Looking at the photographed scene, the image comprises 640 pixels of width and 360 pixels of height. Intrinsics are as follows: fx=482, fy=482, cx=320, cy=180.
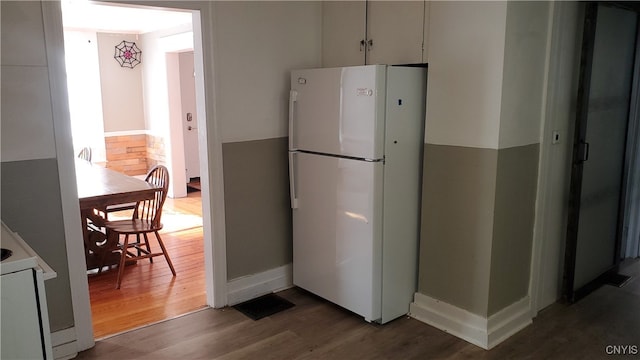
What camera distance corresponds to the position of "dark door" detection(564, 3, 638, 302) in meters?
3.09

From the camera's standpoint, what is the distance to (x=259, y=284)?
3.46m

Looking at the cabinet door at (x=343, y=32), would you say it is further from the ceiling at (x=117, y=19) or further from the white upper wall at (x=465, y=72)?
the ceiling at (x=117, y=19)

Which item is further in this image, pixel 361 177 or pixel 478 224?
pixel 361 177

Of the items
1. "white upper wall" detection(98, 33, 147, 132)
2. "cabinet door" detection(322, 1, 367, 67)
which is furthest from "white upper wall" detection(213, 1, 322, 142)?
"white upper wall" detection(98, 33, 147, 132)

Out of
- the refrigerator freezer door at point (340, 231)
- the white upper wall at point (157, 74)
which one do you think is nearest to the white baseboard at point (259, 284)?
the refrigerator freezer door at point (340, 231)

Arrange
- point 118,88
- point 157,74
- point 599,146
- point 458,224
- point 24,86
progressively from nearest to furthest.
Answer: point 24,86 → point 458,224 → point 599,146 → point 157,74 → point 118,88

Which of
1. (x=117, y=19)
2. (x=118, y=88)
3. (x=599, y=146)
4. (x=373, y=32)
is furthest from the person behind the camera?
(x=118, y=88)

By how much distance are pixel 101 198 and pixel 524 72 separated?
9.67 feet

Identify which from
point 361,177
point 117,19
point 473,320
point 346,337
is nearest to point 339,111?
point 361,177

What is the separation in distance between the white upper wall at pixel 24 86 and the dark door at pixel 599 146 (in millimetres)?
3119

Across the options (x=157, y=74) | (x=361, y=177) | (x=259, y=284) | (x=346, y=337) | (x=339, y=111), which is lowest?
(x=346, y=337)

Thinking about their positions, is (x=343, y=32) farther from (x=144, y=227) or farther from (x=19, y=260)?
(x=19, y=260)

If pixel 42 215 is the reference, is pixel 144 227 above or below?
below

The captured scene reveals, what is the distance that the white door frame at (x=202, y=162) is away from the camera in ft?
8.11
